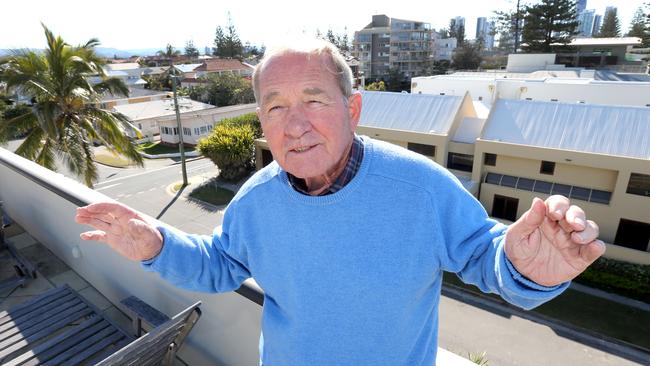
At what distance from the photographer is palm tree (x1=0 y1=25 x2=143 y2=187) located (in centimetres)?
1110

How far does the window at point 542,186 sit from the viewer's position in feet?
46.5

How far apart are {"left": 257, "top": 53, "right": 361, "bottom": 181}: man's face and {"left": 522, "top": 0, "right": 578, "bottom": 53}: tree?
50.3 metres

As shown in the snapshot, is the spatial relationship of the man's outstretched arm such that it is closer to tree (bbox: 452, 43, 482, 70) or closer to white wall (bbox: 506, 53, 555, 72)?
white wall (bbox: 506, 53, 555, 72)

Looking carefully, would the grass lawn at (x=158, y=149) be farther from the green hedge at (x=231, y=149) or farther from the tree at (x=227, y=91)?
the tree at (x=227, y=91)

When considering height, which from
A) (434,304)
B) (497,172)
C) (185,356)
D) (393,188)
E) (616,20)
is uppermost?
(616,20)

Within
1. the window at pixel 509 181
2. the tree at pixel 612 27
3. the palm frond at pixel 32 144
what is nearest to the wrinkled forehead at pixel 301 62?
the palm frond at pixel 32 144

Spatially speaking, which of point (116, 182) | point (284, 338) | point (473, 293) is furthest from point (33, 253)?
point (116, 182)

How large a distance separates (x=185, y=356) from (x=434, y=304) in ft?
6.68

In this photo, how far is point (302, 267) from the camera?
1650 mm

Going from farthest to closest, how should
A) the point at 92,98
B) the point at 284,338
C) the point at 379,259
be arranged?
the point at 92,98 → the point at 284,338 → the point at 379,259

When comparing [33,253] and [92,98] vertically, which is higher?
[92,98]

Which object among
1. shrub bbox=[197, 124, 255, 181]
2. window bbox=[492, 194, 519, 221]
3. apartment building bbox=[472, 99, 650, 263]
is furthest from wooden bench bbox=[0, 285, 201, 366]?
shrub bbox=[197, 124, 255, 181]

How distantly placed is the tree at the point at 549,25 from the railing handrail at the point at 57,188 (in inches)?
1957

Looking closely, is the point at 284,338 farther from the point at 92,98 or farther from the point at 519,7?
the point at 519,7
